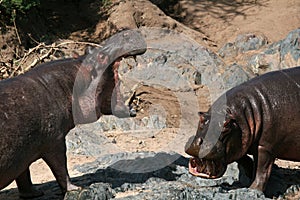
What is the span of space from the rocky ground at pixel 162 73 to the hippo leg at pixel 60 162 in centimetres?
19

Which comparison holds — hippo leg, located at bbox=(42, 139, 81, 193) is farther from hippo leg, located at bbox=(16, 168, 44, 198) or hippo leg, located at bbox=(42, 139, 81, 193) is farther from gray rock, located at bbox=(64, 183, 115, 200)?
hippo leg, located at bbox=(16, 168, 44, 198)

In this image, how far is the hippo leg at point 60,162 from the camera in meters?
5.66

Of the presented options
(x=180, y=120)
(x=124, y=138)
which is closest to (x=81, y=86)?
(x=124, y=138)

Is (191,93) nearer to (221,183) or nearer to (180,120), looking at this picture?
(180,120)

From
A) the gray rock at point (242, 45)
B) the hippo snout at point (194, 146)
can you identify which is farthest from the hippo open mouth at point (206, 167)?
the gray rock at point (242, 45)

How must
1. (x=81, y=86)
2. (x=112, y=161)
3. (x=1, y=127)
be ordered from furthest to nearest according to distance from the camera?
(x=112, y=161), (x=81, y=86), (x=1, y=127)

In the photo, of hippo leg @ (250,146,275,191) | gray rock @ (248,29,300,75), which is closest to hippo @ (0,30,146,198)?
hippo leg @ (250,146,275,191)

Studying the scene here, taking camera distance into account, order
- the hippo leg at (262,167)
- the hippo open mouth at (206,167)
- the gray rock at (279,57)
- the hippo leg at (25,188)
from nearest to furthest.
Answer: the hippo open mouth at (206,167) < the hippo leg at (262,167) < the hippo leg at (25,188) < the gray rock at (279,57)

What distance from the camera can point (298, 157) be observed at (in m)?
6.27

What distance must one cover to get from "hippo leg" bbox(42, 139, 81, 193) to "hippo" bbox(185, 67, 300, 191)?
1.27 metres

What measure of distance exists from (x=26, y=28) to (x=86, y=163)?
8.13m

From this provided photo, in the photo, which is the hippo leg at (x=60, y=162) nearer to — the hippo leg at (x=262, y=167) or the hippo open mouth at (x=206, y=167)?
the hippo open mouth at (x=206, y=167)

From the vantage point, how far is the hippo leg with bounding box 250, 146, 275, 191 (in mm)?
5957

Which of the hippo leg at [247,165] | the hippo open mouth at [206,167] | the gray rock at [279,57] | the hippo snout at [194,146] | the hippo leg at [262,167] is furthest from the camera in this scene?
the gray rock at [279,57]
